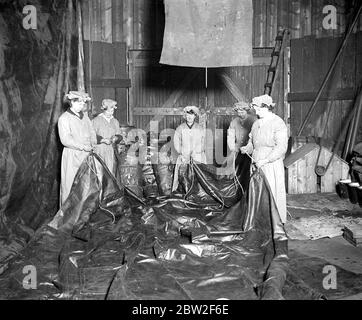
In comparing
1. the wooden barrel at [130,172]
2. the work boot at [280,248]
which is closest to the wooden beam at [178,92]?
the wooden barrel at [130,172]

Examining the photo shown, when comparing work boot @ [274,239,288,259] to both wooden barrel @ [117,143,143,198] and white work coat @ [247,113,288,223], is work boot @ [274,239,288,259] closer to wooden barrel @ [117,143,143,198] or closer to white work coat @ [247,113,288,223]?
white work coat @ [247,113,288,223]

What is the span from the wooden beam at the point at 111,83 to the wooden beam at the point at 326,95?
3.79 metres

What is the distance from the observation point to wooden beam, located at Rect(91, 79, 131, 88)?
32.6 ft

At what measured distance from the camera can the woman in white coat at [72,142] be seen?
629 centimetres

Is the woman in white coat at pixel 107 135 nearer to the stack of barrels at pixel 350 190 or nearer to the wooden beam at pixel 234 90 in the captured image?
the wooden beam at pixel 234 90

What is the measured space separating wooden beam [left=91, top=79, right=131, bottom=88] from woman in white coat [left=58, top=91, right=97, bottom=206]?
11.7 feet

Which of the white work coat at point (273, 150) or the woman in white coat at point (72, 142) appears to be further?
the woman in white coat at point (72, 142)

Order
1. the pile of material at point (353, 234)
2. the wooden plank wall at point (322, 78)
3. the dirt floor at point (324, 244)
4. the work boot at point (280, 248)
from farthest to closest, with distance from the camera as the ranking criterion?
the wooden plank wall at point (322, 78) < the pile of material at point (353, 234) < the work boot at point (280, 248) < the dirt floor at point (324, 244)

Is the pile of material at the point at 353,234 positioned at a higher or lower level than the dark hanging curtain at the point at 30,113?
lower

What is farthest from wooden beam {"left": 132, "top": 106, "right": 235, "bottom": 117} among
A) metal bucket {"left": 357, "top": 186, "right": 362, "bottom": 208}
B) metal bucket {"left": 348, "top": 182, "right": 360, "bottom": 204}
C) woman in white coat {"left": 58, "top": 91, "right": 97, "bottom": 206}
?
woman in white coat {"left": 58, "top": 91, "right": 97, "bottom": 206}

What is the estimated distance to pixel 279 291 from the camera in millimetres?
3887

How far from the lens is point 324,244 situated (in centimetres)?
575

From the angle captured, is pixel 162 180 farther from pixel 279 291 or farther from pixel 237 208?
pixel 279 291

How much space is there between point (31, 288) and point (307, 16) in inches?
335
